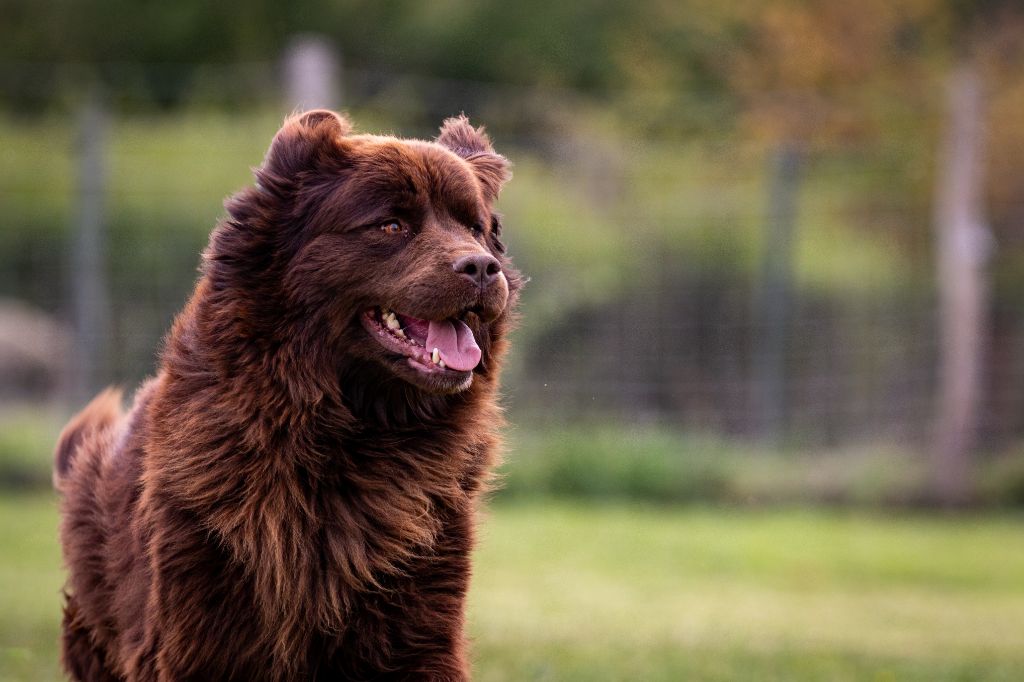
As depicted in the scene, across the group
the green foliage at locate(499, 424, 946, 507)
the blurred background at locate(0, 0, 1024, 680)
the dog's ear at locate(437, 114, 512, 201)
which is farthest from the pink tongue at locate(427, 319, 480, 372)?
the green foliage at locate(499, 424, 946, 507)

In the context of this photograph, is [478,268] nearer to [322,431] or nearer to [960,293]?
[322,431]

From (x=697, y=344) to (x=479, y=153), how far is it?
34.5 feet

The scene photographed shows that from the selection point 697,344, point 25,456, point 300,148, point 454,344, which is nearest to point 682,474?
point 697,344

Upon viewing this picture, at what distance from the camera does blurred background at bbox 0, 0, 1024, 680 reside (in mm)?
11234

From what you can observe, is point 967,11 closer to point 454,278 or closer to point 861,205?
point 861,205

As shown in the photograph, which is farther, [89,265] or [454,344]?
[89,265]

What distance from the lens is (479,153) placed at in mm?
4859

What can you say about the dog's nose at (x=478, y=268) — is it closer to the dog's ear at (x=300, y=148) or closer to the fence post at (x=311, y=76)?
the dog's ear at (x=300, y=148)

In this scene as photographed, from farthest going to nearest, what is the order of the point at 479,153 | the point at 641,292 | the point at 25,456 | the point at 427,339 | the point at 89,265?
the point at 641,292 < the point at 89,265 < the point at 25,456 < the point at 479,153 < the point at 427,339

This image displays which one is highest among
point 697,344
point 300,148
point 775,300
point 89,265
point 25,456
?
point 775,300

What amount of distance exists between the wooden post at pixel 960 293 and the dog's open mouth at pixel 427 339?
1122 centimetres

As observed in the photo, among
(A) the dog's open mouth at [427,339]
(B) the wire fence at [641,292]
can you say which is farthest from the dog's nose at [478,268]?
(B) the wire fence at [641,292]

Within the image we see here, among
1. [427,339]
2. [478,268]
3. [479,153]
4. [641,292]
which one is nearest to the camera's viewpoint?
[478,268]

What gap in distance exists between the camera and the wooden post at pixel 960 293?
1451 centimetres
